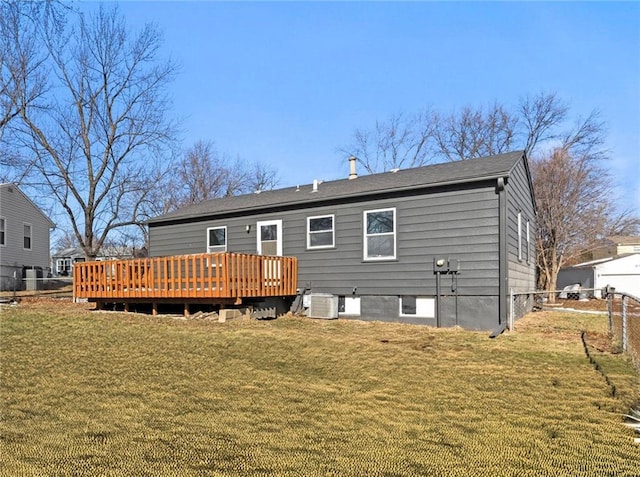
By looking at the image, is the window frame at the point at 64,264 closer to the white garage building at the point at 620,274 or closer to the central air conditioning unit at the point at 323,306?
the central air conditioning unit at the point at 323,306

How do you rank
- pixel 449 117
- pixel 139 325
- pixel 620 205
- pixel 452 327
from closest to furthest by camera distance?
1. pixel 139 325
2. pixel 452 327
3. pixel 620 205
4. pixel 449 117

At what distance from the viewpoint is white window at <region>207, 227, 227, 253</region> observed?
13.2 metres

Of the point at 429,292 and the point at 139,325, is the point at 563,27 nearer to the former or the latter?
the point at 429,292

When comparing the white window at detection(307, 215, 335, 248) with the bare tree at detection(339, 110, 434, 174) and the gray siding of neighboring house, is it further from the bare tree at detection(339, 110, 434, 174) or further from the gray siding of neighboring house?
the bare tree at detection(339, 110, 434, 174)

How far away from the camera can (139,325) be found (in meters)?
8.48

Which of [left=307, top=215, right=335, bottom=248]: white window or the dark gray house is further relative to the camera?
[left=307, top=215, right=335, bottom=248]: white window

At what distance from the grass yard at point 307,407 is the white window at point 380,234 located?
3475 mm

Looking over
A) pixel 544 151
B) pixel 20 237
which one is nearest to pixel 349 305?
pixel 544 151

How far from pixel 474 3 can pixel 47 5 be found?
8.70 m

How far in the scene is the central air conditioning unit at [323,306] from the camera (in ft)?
35.2

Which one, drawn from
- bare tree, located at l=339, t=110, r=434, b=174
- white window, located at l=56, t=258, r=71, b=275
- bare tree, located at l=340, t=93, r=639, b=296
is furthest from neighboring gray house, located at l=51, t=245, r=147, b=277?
bare tree, located at l=340, t=93, r=639, b=296

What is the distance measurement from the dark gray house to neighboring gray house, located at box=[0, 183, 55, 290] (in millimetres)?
14799

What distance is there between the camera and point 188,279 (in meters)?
9.67

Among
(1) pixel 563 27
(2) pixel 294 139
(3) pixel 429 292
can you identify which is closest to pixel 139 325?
(3) pixel 429 292
